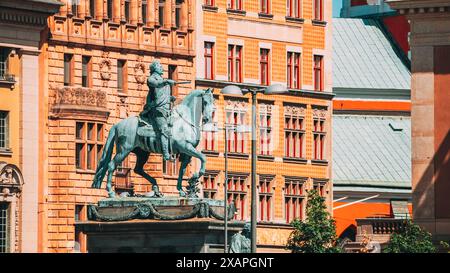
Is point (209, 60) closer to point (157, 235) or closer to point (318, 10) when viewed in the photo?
point (318, 10)

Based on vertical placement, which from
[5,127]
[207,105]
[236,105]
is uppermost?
[236,105]

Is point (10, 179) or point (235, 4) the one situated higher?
point (235, 4)

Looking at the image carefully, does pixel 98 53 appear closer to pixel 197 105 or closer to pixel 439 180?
pixel 439 180

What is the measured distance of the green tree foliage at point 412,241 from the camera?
89312 millimetres

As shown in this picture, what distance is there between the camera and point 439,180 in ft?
313

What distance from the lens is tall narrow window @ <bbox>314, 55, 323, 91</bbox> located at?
122 m

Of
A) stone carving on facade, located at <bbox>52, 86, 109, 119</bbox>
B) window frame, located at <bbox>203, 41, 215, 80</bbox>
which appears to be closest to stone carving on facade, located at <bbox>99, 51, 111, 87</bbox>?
stone carving on facade, located at <bbox>52, 86, 109, 119</bbox>

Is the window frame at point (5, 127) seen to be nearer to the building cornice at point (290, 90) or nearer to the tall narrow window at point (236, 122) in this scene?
the building cornice at point (290, 90)

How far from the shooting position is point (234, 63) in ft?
387

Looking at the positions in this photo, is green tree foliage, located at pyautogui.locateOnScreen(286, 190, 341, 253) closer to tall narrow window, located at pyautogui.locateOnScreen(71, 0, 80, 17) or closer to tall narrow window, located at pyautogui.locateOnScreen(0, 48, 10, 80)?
tall narrow window, located at pyautogui.locateOnScreen(71, 0, 80, 17)

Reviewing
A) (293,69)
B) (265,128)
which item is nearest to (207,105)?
(265,128)

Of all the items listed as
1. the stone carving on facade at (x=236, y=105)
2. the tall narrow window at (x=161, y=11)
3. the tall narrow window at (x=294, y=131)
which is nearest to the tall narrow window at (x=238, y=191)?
the stone carving on facade at (x=236, y=105)

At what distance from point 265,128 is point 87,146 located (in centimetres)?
1436
